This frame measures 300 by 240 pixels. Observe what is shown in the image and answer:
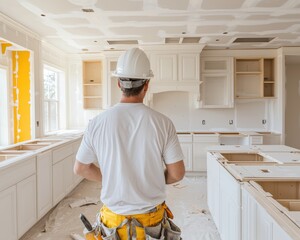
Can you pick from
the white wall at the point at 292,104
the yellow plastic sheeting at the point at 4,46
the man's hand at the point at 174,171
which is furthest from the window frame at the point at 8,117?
the white wall at the point at 292,104

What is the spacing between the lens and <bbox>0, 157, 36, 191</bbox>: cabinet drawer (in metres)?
2.57

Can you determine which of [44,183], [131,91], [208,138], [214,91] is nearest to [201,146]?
[208,138]

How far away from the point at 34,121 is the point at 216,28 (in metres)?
3.11

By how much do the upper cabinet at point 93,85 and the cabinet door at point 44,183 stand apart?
2.84m

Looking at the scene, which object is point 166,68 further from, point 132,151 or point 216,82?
point 132,151

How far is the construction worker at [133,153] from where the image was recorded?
1360 millimetres

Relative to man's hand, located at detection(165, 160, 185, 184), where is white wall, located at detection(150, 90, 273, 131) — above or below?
above

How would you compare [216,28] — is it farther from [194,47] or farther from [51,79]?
[51,79]

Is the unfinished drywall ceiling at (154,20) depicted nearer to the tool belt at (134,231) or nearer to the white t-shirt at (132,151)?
the white t-shirt at (132,151)

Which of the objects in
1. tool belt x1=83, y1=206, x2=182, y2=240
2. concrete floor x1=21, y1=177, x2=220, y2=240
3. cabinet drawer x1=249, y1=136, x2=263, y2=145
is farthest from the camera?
cabinet drawer x1=249, y1=136, x2=263, y2=145

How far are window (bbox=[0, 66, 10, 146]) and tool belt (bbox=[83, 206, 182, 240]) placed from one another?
336 centimetres

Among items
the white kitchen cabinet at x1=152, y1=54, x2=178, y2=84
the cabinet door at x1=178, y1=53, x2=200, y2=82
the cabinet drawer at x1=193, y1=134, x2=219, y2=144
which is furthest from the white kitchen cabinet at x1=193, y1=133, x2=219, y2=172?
the white kitchen cabinet at x1=152, y1=54, x2=178, y2=84

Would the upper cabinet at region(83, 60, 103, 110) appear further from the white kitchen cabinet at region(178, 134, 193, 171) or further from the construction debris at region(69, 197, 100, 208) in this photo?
the construction debris at region(69, 197, 100, 208)

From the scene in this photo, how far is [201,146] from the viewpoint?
19.0 feet
